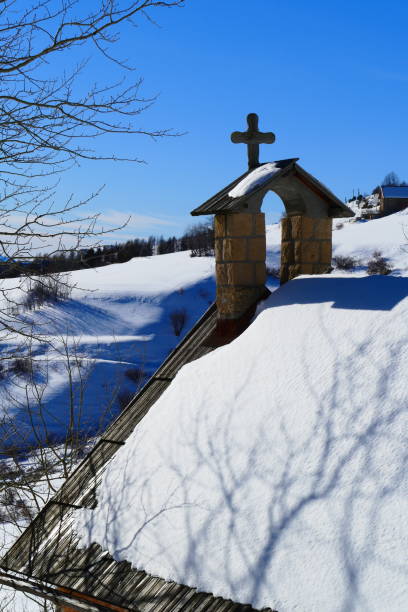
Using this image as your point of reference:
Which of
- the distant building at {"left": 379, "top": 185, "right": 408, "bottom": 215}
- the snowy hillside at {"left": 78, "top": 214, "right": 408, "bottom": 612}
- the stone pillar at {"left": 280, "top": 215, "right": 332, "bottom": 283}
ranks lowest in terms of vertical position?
the snowy hillside at {"left": 78, "top": 214, "right": 408, "bottom": 612}

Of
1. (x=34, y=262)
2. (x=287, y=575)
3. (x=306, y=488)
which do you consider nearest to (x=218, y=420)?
(x=306, y=488)

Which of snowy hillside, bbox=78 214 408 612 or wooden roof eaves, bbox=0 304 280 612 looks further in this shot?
wooden roof eaves, bbox=0 304 280 612

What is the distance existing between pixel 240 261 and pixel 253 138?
4.72 feet

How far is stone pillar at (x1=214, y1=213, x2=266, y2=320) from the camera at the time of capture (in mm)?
5543

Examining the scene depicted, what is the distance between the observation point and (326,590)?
2705 millimetres

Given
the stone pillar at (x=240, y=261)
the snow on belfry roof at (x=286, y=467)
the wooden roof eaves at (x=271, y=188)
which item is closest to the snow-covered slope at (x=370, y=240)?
the wooden roof eaves at (x=271, y=188)

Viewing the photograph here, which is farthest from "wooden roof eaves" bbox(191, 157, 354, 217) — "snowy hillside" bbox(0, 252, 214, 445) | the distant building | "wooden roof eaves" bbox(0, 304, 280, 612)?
the distant building

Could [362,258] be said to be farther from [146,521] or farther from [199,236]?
[146,521]

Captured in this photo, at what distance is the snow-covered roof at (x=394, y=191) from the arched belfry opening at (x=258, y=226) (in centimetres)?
5230

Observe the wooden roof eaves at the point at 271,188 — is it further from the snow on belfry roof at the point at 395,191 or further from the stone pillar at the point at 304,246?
the snow on belfry roof at the point at 395,191

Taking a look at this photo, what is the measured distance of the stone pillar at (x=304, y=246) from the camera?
5.89m

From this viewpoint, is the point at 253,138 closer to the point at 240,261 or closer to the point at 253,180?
the point at 253,180

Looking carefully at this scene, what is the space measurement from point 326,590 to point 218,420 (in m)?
1.54

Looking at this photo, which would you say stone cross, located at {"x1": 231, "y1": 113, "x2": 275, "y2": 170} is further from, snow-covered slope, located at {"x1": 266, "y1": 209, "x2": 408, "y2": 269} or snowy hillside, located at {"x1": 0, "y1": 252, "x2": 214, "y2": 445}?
snow-covered slope, located at {"x1": 266, "y1": 209, "x2": 408, "y2": 269}
